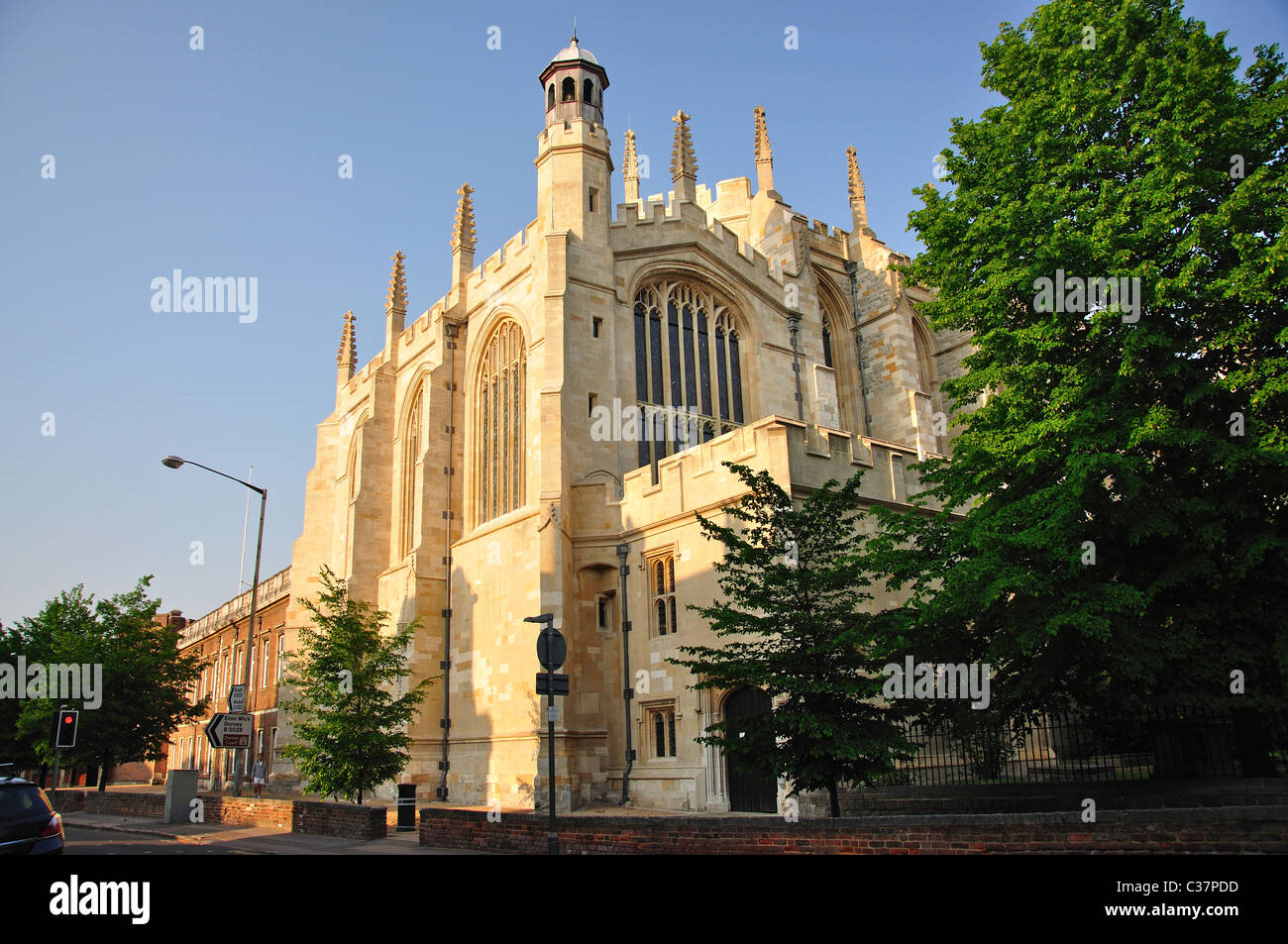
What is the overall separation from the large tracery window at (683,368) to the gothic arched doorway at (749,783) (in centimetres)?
827

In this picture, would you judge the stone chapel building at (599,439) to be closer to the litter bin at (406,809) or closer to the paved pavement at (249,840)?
the litter bin at (406,809)

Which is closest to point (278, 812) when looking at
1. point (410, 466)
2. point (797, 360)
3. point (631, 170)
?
point (410, 466)

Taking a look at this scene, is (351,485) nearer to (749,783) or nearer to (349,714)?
(349,714)

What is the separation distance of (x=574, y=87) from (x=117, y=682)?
24.8 meters

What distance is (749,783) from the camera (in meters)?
18.5

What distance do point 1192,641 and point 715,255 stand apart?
18.7m

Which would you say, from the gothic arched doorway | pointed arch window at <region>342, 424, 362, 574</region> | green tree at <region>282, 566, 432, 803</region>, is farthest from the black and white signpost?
pointed arch window at <region>342, 424, 362, 574</region>

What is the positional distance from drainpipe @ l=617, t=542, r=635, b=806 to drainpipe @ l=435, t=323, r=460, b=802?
22.6 ft

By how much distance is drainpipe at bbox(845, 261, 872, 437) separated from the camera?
32.8 m

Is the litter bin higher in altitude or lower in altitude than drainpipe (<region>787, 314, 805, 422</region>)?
lower

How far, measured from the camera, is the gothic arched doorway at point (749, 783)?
18016mm

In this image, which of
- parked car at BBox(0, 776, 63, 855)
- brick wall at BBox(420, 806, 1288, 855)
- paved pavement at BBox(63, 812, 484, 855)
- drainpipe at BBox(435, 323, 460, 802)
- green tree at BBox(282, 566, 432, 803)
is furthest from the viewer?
drainpipe at BBox(435, 323, 460, 802)

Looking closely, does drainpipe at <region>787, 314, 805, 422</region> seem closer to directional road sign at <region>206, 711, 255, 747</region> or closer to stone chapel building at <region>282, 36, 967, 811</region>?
stone chapel building at <region>282, 36, 967, 811</region>

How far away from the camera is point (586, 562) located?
2247cm
